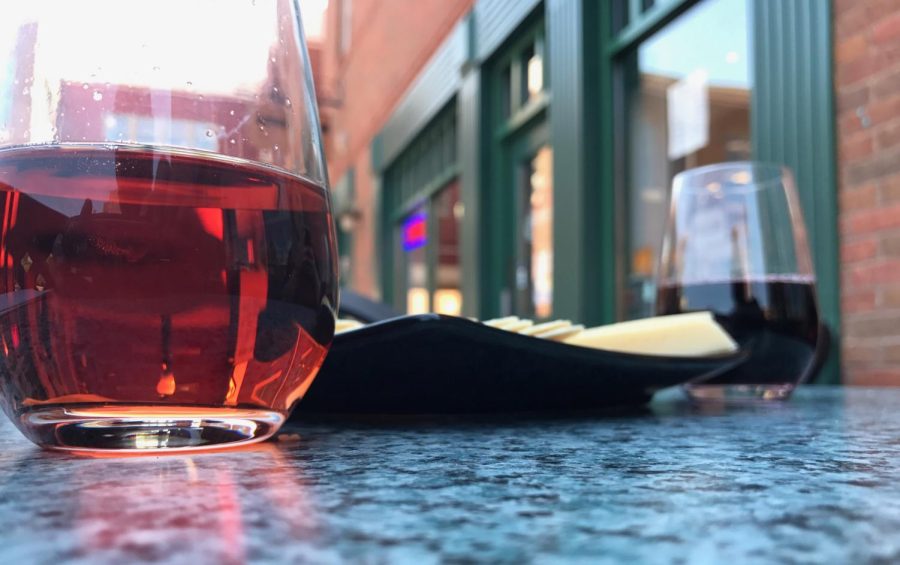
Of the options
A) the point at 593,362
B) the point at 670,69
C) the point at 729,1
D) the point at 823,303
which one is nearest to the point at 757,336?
the point at 593,362

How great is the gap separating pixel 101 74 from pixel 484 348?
0.73 ft

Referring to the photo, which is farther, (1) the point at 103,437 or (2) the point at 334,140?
(2) the point at 334,140

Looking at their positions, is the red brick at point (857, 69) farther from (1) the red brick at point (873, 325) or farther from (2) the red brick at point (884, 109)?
(1) the red brick at point (873, 325)

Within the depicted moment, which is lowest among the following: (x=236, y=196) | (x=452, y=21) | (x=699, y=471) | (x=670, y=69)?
(x=699, y=471)

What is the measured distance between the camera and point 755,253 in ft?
2.38

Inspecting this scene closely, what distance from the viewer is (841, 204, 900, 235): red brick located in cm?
174

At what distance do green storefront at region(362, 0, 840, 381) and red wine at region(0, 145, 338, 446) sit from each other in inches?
74.0

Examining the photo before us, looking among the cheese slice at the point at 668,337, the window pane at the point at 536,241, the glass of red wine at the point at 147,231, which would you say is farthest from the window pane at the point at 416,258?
the glass of red wine at the point at 147,231

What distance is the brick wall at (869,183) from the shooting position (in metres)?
1.75

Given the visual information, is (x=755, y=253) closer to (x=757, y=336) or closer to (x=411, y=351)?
(x=757, y=336)

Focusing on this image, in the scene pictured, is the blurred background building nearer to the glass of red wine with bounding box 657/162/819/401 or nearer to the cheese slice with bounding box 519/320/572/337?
the cheese slice with bounding box 519/320/572/337

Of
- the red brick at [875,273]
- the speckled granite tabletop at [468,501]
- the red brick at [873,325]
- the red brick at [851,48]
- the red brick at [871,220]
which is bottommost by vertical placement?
the speckled granite tabletop at [468,501]

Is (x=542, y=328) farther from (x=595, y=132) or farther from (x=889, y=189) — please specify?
(x=595, y=132)

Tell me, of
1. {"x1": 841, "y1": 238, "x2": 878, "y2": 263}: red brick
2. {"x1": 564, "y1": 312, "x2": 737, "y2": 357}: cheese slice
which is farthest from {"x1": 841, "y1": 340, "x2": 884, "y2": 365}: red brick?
{"x1": 564, "y1": 312, "x2": 737, "y2": 357}: cheese slice
